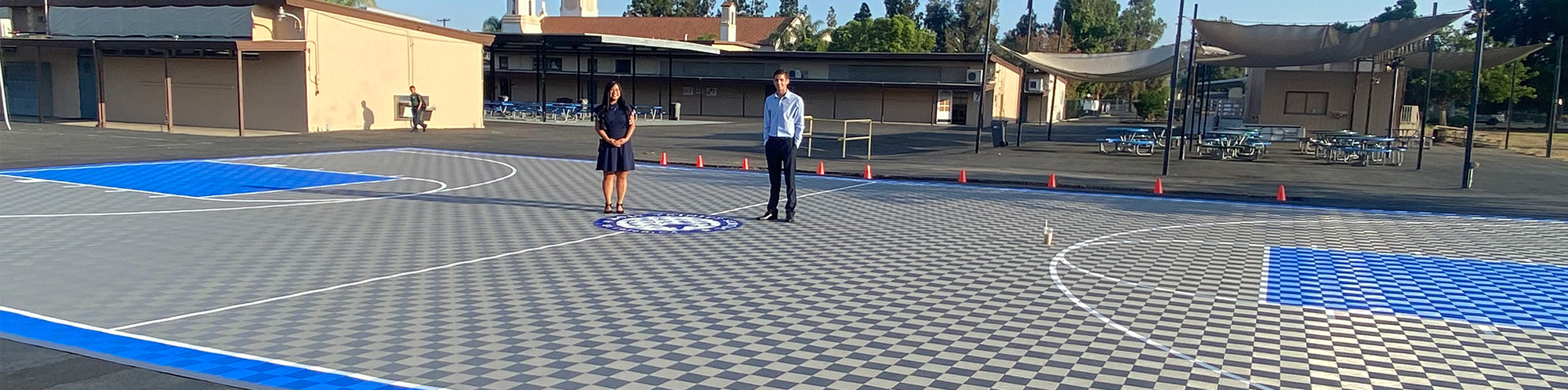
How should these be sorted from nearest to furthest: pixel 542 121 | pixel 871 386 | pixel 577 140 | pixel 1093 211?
pixel 871 386
pixel 1093 211
pixel 577 140
pixel 542 121

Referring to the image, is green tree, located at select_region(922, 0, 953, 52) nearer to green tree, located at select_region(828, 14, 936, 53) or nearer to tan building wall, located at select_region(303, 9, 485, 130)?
green tree, located at select_region(828, 14, 936, 53)

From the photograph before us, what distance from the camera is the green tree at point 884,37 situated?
73.8 meters

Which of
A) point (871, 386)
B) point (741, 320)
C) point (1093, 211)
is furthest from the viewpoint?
point (1093, 211)

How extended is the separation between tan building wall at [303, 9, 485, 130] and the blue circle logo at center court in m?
20.0

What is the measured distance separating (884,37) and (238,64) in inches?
2119

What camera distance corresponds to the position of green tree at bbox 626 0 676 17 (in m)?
122

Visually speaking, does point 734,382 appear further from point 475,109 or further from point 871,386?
point 475,109

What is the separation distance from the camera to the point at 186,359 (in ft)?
16.2

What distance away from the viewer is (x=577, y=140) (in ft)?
88.8

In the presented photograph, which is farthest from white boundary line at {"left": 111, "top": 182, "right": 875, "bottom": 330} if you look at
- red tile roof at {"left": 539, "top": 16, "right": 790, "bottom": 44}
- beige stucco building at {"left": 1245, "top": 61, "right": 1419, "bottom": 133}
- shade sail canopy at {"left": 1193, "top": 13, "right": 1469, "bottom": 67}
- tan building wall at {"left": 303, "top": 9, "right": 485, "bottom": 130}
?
red tile roof at {"left": 539, "top": 16, "right": 790, "bottom": 44}

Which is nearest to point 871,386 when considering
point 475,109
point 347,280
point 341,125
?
point 347,280

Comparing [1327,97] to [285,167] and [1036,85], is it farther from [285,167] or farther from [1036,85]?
[285,167]

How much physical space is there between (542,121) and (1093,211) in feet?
97.7

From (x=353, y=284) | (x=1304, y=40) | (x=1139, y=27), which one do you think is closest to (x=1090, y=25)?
(x=1139, y=27)
